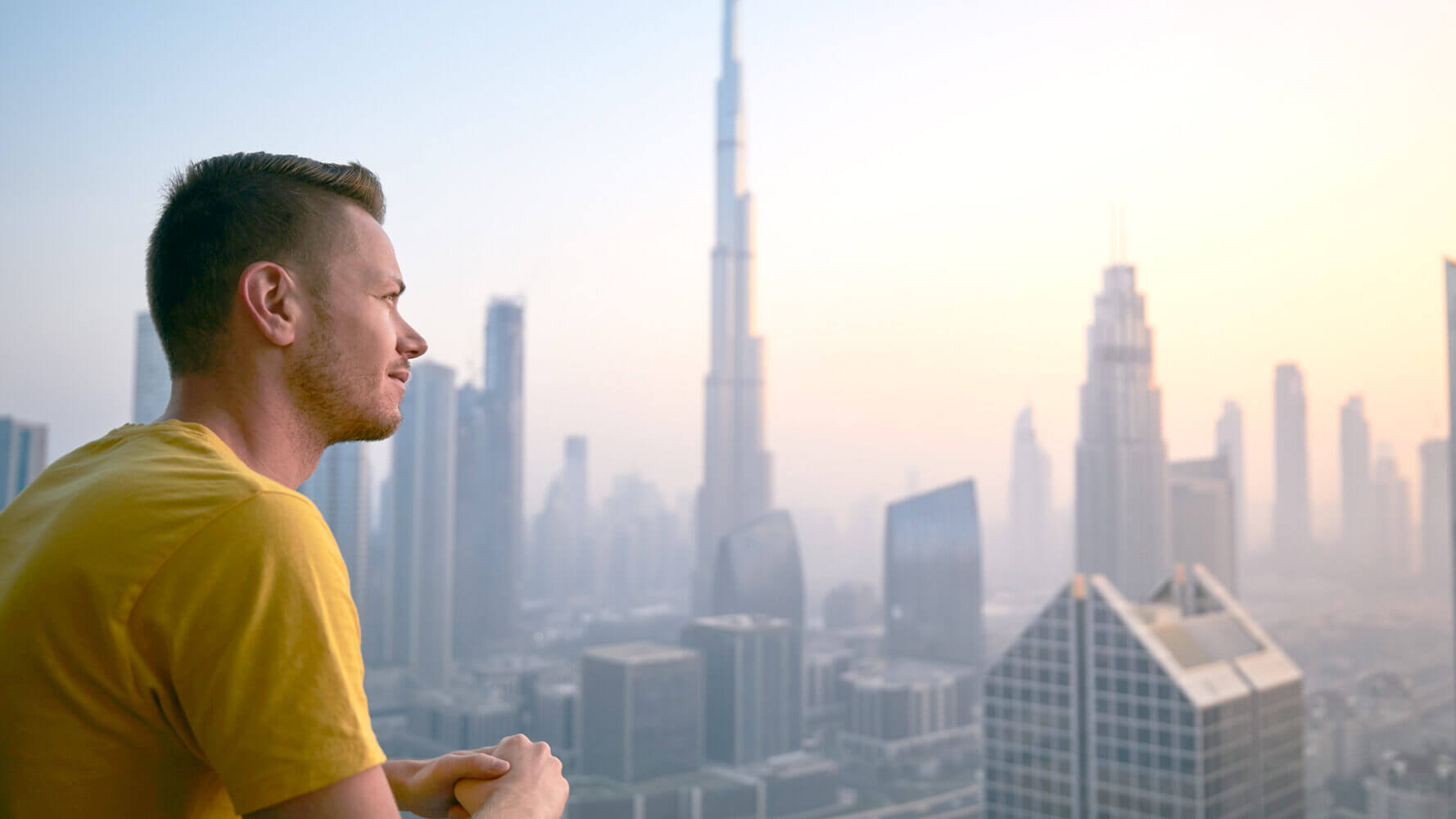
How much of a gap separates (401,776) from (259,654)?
1.14 ft

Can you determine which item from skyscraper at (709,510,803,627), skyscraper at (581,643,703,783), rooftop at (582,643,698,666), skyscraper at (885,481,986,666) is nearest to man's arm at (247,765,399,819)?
skyscraper at (581,643,703,783)

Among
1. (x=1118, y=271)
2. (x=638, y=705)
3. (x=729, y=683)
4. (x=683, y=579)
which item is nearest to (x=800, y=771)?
(x=729, y=683)

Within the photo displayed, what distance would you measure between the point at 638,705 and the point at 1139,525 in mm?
32504

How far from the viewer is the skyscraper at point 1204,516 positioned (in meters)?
54.9

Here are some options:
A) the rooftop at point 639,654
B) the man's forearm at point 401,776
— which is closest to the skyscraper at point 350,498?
the rooftop at point 639,654

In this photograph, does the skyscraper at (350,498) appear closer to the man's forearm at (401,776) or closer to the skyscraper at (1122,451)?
the man's forearm at (401,776)

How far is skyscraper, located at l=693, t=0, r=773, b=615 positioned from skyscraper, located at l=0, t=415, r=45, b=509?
44114mm

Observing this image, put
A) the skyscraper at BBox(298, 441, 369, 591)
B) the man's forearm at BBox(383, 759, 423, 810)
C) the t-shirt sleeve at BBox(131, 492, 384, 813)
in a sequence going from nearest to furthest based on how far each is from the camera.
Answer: the t-shirt sleeve at BBox(131, 492, 384, 813) → the man's forearm at BBox(383, 759, 423, 810) → the skyscraper at BBox(298, 441, 369, 591)

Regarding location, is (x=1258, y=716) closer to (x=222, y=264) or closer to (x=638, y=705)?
(x=638, y=705)

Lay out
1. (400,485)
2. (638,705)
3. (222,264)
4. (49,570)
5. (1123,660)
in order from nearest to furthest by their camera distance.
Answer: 1. (49,570)
2. (222,264)
3. (1123,660)
4. (638,705)
5. (400,485)

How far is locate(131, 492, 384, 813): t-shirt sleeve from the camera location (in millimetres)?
520

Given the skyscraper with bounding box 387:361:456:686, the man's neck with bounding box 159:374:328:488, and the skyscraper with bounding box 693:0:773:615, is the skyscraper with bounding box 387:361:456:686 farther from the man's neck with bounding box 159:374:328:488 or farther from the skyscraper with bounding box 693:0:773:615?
the man's neck with bounding box 159:374:328:488

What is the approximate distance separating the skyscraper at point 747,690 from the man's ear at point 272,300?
4262 centimetres

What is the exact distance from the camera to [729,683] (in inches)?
1663
